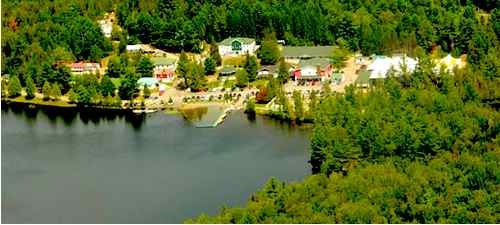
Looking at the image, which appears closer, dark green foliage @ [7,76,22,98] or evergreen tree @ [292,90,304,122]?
evergreen tree @ [292,90,304,122]

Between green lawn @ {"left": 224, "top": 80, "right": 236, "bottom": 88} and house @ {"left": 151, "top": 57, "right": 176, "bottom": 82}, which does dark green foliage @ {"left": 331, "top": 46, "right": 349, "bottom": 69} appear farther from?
house @ {"left": 151, "top": 57, "right": 176, "bottom": 82}

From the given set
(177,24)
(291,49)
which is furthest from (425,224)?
(177,24)

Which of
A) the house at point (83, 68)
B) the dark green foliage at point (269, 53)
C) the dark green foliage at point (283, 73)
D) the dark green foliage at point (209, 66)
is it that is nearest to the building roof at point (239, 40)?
the dark green foliage at point (269, 53)

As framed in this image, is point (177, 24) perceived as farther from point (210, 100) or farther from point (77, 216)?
point (77, 216)

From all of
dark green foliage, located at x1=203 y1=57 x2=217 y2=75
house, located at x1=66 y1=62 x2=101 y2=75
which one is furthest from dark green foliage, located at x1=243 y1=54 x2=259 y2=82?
house, located at x1=66 y1=62 x2=101 y2=75

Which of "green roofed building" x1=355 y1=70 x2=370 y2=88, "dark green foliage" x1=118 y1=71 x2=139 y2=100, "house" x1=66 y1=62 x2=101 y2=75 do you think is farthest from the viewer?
"house" x1=66 y1=62 x2=101 y2=75

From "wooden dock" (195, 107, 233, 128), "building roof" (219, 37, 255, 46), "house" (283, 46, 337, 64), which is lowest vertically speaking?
"wooden dock" (195, 107, 233, 128)

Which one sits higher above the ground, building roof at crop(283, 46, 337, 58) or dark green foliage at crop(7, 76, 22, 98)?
building roof at crop(283, 46, 337, 58)
